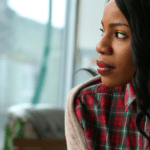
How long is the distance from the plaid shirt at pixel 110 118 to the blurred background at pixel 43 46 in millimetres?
1581

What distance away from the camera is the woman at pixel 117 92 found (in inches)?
19.4

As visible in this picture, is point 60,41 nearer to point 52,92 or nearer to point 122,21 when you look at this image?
point 52,92

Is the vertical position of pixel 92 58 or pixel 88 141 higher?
pixel 92 58

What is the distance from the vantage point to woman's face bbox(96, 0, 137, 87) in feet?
1.70

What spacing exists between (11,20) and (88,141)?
178 centimetres

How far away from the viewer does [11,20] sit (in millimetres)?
2154

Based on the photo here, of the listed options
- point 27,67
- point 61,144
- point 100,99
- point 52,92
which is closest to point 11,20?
point 27,67

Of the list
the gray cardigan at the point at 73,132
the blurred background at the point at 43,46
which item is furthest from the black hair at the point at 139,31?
the blurred background at the point at 43,46

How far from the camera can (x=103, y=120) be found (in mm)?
616

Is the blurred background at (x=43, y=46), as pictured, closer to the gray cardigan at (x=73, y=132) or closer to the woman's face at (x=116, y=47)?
the gray cardigan at (x=73, y=132)

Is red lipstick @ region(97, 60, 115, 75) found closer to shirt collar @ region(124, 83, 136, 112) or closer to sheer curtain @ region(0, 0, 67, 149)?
shirt collar @ region(124, 83, 136, 112)

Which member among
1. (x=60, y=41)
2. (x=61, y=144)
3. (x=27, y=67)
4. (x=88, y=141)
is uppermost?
(x=60, y=41)

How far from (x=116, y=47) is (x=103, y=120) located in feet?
0.63

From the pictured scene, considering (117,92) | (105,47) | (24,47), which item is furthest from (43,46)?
(105,47)
